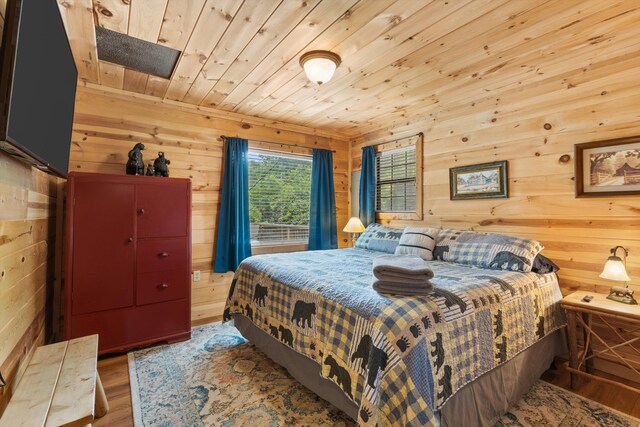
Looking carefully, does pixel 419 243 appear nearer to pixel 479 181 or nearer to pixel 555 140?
pixel 479 181

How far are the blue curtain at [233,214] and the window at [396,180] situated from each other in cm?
180

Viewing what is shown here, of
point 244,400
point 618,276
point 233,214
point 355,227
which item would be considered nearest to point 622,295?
point 618,276

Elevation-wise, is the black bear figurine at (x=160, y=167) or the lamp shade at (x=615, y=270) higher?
the black bear figurine at (x=160, y=167)

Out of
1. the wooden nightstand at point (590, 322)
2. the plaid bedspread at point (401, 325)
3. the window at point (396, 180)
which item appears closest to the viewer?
the plaid bedspread at point (401, 325)

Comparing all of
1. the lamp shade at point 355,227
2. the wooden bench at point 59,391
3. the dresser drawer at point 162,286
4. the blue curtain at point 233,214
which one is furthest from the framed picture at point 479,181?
the wooden bench at point 59,391

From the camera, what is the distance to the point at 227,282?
354 cm

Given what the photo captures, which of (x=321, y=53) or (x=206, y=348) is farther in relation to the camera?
(x=206, y=348)

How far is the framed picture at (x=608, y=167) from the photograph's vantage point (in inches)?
84.4

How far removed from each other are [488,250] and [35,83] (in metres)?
2.91

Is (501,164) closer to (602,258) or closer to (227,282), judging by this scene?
(602,258)

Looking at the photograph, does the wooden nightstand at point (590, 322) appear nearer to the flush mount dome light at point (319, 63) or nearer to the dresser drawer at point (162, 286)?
the flush mount dome light at point (319, 63)

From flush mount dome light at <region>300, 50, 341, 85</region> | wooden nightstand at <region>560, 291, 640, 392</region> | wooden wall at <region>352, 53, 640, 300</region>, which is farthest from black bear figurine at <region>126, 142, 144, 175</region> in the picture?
wooden nightstand at <region>560, 291, 640, 392</region>

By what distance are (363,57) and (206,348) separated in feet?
8.93

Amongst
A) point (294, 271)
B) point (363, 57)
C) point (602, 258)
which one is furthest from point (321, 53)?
point (602, 258)
